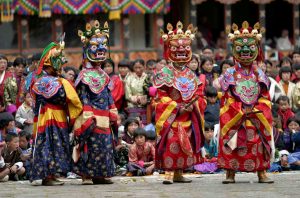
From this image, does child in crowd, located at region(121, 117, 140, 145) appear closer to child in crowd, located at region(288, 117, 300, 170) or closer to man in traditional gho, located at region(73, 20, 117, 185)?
child in crowd, located at region(288, 117, 300, 170)

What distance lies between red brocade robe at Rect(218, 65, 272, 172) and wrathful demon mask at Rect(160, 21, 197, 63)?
0.71 m

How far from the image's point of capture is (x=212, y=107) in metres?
19.9

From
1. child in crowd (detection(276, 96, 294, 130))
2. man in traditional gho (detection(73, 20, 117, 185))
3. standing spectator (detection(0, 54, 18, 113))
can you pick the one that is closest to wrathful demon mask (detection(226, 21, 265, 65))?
man in traditional gho (detection(73, 20, 117, 185))

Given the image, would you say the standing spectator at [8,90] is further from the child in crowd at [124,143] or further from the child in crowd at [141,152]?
the child in crowd at [141,152]

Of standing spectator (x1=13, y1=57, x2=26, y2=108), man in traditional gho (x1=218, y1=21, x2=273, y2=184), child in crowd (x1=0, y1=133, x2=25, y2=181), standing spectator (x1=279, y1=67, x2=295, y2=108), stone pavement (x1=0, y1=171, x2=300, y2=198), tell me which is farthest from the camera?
standing spectator (x1=279, y1=67, x2=295, y2=108)

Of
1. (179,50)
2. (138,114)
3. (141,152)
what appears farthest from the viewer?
(138,114)

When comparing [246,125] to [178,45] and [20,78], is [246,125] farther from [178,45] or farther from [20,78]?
[20,78]

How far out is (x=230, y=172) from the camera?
16.5 meters

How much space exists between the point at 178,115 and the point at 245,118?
0.90 metres

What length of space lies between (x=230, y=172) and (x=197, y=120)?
803mm

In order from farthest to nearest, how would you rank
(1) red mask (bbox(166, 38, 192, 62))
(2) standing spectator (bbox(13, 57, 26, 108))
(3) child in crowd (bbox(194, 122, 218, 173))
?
(2) standing spectator (bbox(13, 57, 26, 108)) → (3) child in crowd (bbox(194, 122, 218, 173)) → (1) red mask (bbox(166, 38, 192, 62))

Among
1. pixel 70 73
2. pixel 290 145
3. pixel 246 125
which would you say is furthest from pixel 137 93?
pixel 246 125

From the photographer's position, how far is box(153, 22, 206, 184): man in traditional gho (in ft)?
54.6

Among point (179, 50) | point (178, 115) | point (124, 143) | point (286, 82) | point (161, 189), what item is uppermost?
point (179, 50)
